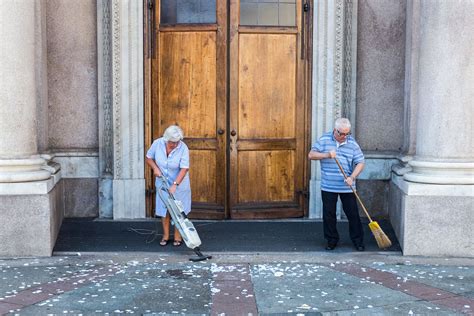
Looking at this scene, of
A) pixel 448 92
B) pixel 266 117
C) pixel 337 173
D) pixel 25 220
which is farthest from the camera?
pixel 266 117

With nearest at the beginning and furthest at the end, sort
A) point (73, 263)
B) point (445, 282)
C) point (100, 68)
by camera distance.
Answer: point (445, 282), point (73, 263), point (100, 68)

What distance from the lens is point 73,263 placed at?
7.96 meters

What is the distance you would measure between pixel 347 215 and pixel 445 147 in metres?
1.41

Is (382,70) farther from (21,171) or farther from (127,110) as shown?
(21,171)

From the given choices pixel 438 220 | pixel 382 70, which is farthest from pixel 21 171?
pixel 382 70

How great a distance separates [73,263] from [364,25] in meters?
5.41

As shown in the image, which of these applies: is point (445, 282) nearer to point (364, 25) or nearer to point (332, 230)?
point (332, 230)

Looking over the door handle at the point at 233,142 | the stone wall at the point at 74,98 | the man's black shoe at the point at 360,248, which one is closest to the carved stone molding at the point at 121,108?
the stone wall at the point at 74,98

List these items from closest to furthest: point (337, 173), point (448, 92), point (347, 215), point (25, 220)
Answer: point (25, 220)
point (448, 92)
point (337, 173)
point (347, 215)

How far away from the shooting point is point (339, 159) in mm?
8422

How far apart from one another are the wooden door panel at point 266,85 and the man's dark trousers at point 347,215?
2132mm

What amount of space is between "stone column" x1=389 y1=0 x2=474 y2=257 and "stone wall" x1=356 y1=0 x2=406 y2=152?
73.9 inches

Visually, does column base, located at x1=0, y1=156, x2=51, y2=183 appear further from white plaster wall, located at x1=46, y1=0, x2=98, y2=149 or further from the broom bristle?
the broom bristle

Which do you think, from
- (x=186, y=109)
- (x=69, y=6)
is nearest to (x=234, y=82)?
(x=186, y=109)
